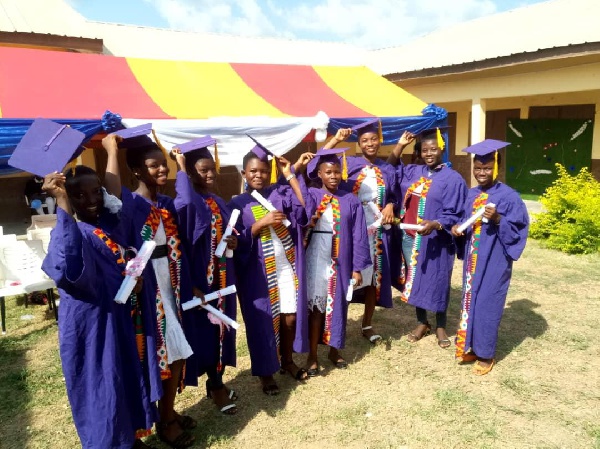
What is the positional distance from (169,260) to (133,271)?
1.39 ft

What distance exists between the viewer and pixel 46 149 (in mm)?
2090

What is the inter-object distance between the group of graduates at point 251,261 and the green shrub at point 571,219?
439 centimetres

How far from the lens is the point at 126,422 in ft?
7.57

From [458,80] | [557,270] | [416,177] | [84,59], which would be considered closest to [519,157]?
[458,80]

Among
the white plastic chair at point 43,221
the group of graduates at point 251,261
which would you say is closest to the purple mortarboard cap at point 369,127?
the group of graduates at point 251,261

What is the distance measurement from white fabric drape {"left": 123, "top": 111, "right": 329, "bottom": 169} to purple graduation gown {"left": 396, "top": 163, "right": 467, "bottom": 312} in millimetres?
2121

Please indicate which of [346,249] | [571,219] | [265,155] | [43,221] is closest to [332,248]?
[346,249]

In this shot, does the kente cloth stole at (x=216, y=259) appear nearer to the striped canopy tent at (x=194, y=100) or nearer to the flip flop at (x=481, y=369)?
the flip flop at (x=481, y=369)

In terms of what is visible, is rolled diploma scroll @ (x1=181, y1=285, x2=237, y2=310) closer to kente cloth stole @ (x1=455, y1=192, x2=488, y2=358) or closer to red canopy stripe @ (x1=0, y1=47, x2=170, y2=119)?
kente cloth stole @ (x1=455, y1=192, x2=488, y2=358)

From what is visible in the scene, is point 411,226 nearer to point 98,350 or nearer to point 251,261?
point 251,261

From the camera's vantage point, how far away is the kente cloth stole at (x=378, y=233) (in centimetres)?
414

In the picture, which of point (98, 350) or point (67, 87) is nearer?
point (98, 350)

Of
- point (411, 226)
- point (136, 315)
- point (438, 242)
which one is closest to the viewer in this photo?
point (136, 315)

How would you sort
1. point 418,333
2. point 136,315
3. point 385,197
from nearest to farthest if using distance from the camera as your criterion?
point 136,315, point 385,197, point 418,333
